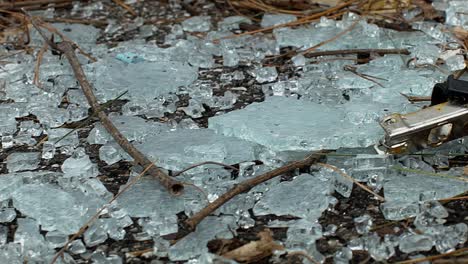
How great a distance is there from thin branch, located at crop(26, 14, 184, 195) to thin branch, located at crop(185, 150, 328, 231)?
0.36 feet

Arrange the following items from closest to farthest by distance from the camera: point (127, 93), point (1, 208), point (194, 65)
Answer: point (1, 208) < point (127, 93) < point (194, 65)

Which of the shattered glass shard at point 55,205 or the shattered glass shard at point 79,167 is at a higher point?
the shattered glass shard at point 55,205

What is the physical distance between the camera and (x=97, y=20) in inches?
119

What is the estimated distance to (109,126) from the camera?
2.17m

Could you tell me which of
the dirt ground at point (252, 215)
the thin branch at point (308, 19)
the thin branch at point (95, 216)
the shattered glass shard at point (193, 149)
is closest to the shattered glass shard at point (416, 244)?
the dirt ground at point (252, 215)

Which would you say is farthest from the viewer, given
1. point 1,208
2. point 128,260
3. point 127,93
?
point 127,93

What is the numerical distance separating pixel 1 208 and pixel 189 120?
1.98ft

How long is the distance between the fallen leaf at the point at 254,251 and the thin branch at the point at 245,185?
11 cm

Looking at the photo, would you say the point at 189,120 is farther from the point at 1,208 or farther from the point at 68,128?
the point at 1,208

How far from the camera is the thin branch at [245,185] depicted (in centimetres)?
174

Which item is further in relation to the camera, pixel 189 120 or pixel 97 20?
pixel 97 20

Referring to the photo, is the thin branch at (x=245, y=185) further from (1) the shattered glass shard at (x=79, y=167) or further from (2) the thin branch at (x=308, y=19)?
(2) the thin branch at (x=308, y=19)

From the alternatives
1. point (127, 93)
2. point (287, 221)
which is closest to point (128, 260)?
point (287, 221)

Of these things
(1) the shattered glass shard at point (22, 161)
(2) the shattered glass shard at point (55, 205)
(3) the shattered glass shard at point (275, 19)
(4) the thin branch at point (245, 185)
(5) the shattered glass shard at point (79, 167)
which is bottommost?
(1) the shattered glass shard at point (22, 161)
